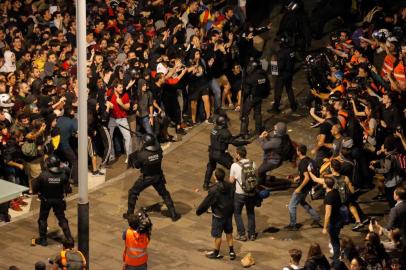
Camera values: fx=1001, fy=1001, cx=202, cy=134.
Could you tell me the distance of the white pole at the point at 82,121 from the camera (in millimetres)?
15211

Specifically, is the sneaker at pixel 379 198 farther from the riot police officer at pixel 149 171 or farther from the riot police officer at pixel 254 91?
the riot police officer at pixel 149 171

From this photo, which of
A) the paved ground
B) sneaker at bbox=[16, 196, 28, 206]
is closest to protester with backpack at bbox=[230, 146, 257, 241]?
the paved ground

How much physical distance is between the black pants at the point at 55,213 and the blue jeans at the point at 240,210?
3111 mm

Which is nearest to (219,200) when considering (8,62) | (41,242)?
(41,242)

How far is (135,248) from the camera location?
16.1 metres

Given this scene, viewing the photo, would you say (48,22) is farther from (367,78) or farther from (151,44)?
(367,78)

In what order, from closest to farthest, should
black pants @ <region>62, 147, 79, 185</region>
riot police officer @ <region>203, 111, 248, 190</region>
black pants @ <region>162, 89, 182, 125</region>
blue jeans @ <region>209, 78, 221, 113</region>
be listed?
riot police officer @ <region>203, 111, 248, 190</region>
black pants @ <region>62, 147, 79, 185</region>
black pants @ <region>162, 89, 182, 125</region>
blue jeans @ <region>209, 78, 221, 113</region>

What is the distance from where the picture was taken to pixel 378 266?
49.9 feet

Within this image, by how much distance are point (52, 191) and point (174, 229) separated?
2662 mm

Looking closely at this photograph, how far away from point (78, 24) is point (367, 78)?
8173 millimetres

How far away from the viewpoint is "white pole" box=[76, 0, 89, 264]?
15211 millimetres

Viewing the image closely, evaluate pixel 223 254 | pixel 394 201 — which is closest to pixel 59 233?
pixel 223 254

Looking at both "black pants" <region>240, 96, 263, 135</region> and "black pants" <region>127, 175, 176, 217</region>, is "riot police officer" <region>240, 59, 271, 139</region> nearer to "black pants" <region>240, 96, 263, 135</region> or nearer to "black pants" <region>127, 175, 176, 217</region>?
"black pants" <region>240, 96, 263, 135</region>

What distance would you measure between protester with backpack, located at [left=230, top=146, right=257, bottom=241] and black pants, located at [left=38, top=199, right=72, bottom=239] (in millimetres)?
3123
